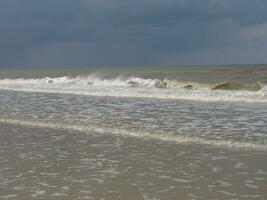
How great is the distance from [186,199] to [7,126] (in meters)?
10.1

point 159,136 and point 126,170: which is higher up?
point 159,136

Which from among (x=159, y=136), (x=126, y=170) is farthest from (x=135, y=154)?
(x=159, y=136)

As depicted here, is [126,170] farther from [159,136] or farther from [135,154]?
[159,136]

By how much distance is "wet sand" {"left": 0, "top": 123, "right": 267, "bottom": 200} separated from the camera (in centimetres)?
752

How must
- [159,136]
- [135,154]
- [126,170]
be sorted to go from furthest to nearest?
[159,136] < [135,154] < [126,170]

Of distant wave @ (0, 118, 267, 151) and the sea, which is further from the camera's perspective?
distant wave @ (0, 118, 267, 151)

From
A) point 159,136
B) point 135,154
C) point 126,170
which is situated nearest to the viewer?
point 126,170

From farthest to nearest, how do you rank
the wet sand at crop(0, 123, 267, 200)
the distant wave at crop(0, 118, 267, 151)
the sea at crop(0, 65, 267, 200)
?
the distant wave at crop(0, 118, 267, 151) < the sea at crop(0, 65, 267, 200) < the wet sand at crop(0, 123, 267, 200)

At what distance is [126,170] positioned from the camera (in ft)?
29.8

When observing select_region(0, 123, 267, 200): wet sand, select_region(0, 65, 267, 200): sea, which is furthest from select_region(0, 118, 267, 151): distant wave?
select_region(0, 123, 267, 200): wet sand

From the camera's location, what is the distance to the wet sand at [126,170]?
7520 millimetres

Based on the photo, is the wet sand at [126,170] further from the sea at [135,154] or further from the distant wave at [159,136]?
the distant wave at [159,136]

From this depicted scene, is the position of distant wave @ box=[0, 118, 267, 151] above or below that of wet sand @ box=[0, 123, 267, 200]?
above

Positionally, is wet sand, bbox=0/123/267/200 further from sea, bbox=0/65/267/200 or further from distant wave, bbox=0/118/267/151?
distant wave, bbox=0/118/267/151
